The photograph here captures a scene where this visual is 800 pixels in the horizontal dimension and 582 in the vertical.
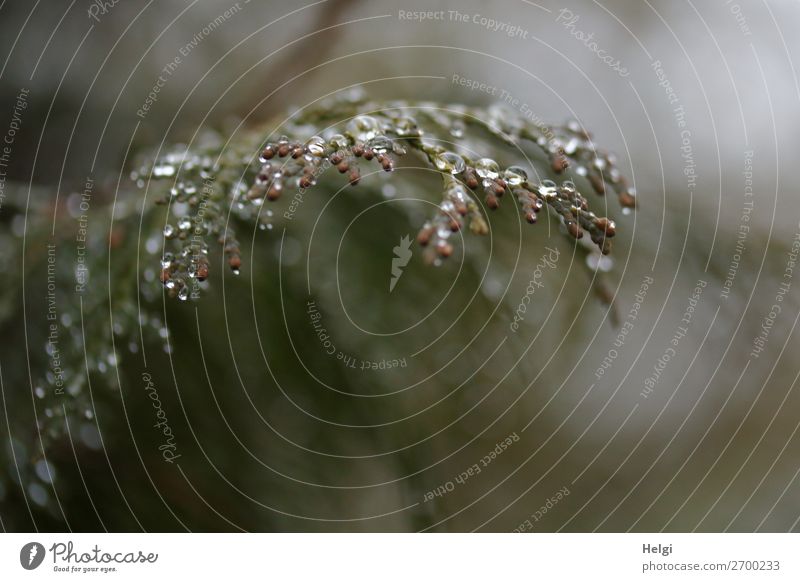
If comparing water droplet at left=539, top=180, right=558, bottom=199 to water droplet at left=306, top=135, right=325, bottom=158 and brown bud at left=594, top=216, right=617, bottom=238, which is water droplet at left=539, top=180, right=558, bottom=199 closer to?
brown bud at left=594, top=216, right=617, bottom=238

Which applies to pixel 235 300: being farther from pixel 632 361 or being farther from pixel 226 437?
pixel 632 361

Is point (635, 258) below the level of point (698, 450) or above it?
above

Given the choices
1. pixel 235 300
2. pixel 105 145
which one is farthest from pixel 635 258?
pixel 105 145

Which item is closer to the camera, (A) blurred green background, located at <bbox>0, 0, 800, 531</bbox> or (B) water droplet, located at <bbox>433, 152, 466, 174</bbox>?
(B) water droplet, located at <bbox>433, 152, 466, 174</bbox>
